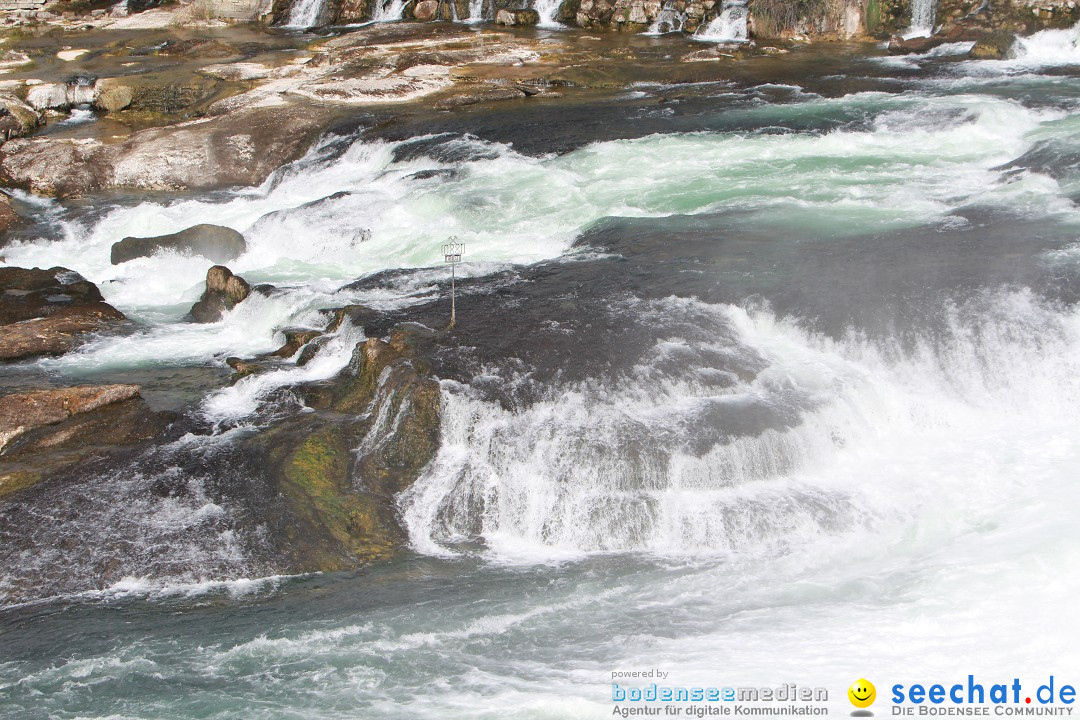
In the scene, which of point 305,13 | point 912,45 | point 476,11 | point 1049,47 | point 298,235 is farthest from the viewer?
point 305,13

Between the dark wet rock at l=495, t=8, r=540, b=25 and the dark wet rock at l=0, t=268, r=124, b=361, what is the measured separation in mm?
18188

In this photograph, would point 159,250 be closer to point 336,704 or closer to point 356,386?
point 356,386

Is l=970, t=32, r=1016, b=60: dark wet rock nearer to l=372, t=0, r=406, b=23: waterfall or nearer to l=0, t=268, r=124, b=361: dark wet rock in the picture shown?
l=372, t=0, r=406, b=23: waterfall

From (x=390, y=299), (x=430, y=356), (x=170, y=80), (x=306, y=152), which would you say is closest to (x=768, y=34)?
(x=306, y=152)

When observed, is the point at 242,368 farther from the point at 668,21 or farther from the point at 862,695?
the point at 668,21

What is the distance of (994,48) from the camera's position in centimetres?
2198

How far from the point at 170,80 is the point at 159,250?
374 inches

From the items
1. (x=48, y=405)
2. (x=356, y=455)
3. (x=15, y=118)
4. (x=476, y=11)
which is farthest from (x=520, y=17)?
(x=356, y=455)

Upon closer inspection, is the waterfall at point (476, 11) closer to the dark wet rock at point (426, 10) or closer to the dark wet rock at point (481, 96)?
the dark wet rock at point (426, 10)

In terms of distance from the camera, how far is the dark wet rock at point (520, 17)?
29516mm

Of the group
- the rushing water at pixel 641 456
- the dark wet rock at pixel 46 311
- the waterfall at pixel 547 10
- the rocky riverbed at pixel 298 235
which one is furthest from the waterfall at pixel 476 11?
the dark wet rock at pixel 46 311

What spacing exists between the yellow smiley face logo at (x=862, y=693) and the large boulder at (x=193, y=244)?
11914 mm

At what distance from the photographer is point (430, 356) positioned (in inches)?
428

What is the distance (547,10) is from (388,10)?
5368 mm
